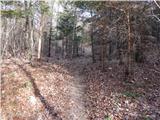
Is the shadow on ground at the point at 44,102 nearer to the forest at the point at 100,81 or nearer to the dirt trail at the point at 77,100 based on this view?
the forest at the point at 100,81

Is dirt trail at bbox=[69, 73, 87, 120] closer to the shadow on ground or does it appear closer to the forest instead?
the forest

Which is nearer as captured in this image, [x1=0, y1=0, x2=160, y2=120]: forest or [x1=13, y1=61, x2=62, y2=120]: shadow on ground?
[x1=13, y1=61, x2=62, y2=120]: shadow on ground

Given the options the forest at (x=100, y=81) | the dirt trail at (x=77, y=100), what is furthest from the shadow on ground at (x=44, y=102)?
the dirt trail at (x=77, y=100)

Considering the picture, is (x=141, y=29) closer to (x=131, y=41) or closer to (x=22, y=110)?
(x=131, y=41)

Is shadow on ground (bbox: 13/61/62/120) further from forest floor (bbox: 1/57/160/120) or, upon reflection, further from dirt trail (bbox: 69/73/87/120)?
dirt trail (bbox: 69/73/87/120)

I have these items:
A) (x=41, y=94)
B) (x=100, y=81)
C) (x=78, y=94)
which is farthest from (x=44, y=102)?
(x=100, y=81)

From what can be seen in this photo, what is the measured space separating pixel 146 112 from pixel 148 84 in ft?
15.5

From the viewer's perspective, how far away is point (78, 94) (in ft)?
65.4

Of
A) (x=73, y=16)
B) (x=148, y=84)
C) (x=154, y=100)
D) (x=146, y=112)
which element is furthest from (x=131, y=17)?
(x=73, y=16)

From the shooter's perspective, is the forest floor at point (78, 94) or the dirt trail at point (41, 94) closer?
the forest floor at point (78, 94)

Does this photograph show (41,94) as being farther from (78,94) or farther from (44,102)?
(78,94)

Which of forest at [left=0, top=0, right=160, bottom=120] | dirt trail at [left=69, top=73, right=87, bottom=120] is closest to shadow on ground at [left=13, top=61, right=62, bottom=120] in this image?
forest at [left=0, top=0, right=160, bottom=120]

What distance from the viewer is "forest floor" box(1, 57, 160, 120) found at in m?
16.6

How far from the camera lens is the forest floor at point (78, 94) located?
655 inches
